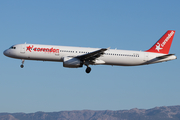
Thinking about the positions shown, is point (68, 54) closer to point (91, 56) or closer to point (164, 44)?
point (91, 56)

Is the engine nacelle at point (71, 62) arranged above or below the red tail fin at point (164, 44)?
below

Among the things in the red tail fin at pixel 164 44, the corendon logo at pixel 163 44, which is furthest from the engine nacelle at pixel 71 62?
the corendon logo at pixel 163 44

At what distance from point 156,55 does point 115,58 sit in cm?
906

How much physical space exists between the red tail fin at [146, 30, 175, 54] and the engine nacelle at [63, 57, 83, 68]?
16377mm

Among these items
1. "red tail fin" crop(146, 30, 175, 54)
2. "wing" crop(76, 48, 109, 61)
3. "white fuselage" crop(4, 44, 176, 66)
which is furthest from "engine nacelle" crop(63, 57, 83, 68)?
"red tail fin" crop(146, 30, 175, 54)

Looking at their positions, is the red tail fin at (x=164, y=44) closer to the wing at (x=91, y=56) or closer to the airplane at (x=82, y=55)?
the airplane at (x=82, y=55)

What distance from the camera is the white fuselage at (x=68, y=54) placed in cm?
5572

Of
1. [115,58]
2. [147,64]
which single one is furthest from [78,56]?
[147,64]

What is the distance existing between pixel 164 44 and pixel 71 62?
21168mm

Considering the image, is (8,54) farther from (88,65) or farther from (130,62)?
(130,62)

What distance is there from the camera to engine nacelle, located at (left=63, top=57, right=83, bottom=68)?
54.8 meters

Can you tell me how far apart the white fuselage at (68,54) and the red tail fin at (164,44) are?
3129 mm

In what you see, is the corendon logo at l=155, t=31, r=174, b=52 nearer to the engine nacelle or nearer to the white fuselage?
the white fuselage

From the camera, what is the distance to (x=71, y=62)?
180 ft
